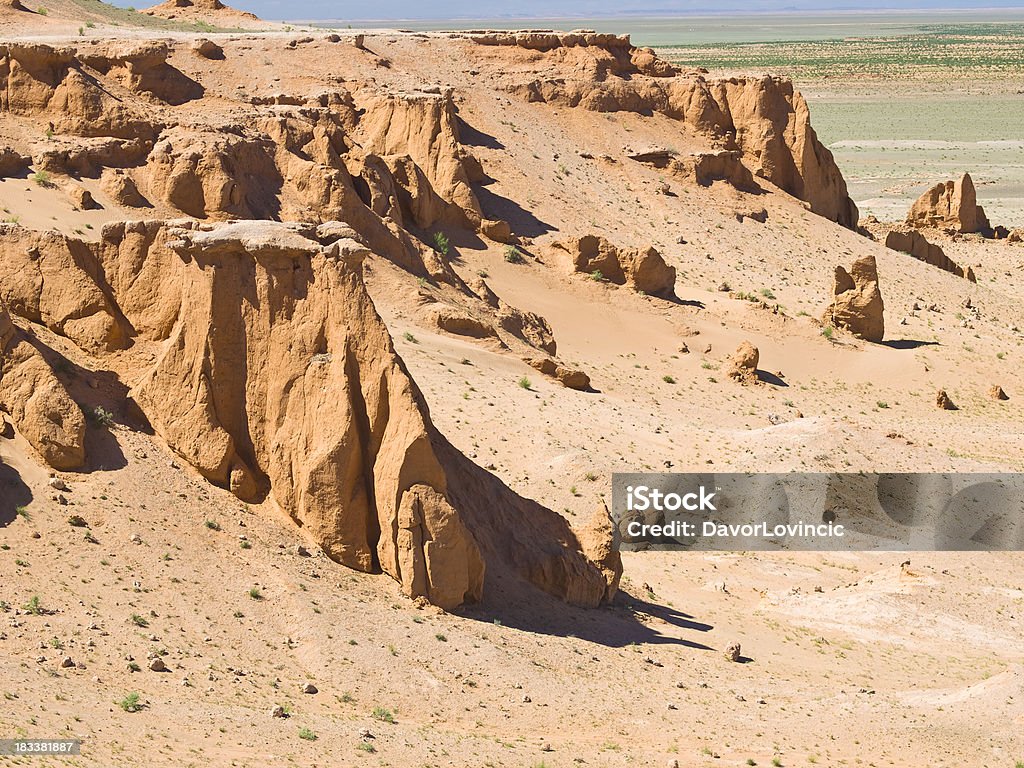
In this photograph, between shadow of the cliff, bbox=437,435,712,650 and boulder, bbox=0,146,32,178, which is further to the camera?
boulder, bbox=0,146,32,178

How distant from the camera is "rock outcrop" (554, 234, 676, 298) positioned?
4078 cm

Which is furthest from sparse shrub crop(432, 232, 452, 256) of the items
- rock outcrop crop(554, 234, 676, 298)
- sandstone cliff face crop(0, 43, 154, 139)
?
sandstone cliff face crop(0, 43, 154, 139)

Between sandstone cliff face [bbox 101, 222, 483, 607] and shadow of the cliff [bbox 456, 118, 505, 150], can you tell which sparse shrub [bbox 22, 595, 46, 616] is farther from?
shadow of the cliff [bbox 456, 118, 505, 150]

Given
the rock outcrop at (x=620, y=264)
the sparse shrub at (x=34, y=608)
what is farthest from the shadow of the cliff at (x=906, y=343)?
the sparse shrub at (x=34, y=608)

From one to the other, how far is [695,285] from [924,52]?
459 ft

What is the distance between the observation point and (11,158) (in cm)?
2841

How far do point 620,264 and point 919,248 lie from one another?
1690 centimetres

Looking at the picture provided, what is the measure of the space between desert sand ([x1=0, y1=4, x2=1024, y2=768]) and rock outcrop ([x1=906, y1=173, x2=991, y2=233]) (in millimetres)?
21912

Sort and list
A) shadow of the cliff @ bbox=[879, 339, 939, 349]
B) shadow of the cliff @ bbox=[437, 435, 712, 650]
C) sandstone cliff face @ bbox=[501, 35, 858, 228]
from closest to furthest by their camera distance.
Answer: shadow of the cliff @ bbox=[437, 435, 712, 650] < shadow of the cliff @ bbox=[879, 339, 939, 349] < sandstone cliff face @ bbox=[501, 35, 858, 228]

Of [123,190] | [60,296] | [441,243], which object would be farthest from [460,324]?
[60,296]

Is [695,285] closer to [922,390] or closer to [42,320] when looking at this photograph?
[922,390]

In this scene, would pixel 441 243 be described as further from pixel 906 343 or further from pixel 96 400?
pixel 96 400

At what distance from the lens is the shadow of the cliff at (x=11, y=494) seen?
1609cm

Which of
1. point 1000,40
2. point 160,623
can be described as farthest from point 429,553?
point 1000,40
